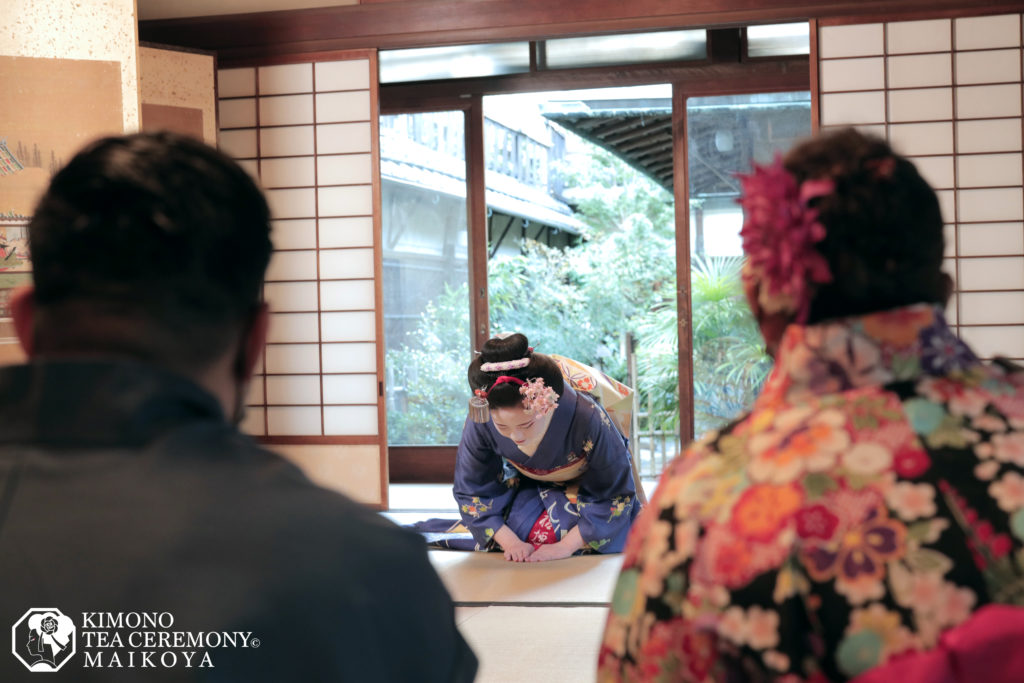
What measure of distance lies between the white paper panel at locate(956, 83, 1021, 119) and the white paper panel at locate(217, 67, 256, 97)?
3586 mm

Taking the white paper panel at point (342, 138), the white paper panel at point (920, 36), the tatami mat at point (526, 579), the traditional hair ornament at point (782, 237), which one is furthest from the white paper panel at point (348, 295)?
the traditional hair ornament at point (782, 237)

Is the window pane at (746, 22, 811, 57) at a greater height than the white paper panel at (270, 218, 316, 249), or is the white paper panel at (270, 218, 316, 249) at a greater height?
the window pane at (746, 22, 811, 57)

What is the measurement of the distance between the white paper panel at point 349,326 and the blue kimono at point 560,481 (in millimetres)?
1527

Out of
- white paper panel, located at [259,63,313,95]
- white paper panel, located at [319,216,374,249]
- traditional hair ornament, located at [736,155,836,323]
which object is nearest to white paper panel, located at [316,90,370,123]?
white paper panel, located at [259,63,313,95]

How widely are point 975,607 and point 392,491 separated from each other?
17.2 ft

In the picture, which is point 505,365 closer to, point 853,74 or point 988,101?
point 853,74

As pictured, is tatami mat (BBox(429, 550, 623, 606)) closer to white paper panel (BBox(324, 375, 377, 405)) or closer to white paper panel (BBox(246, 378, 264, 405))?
white paper panel (BBox(324, 375, 377, 405))

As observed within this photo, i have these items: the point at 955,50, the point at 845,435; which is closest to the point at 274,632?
the point at 845,435

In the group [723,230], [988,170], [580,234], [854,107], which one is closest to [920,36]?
[854,107]

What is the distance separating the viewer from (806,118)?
19.3ft

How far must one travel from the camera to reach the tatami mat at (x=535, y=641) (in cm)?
248

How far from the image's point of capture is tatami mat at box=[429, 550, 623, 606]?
3242 mm

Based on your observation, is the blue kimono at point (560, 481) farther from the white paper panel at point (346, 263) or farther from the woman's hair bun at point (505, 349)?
the white paper panel at point (346, 263)

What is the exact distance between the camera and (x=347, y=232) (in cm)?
535
